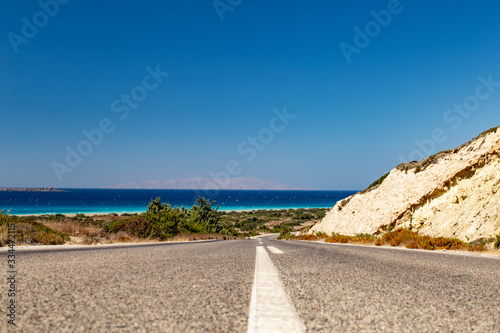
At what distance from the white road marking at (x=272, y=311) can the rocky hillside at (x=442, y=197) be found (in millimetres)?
11671

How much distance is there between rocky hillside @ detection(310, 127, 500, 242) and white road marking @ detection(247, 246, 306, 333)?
459 inches

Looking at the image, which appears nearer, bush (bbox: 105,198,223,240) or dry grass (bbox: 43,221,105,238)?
dry grass (bbox: 43,221,105,238)

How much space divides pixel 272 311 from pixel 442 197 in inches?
745

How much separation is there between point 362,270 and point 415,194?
18.2 metres

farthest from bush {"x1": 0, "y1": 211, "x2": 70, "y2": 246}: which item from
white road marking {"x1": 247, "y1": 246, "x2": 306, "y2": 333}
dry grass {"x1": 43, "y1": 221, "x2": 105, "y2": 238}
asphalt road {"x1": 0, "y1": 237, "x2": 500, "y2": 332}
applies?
white road marking {"x1": 247, "y1": 246, "x2": 306, "y2": 333}

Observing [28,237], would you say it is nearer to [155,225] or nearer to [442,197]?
[155,225]

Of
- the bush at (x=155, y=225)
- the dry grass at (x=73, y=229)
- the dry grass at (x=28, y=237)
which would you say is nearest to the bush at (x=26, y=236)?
the dry grass at (x=28, y=237)

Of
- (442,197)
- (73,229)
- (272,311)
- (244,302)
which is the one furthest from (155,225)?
(272,311)

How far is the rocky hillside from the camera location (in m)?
13.0

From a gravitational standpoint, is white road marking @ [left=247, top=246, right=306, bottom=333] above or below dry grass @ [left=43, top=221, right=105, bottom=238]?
above

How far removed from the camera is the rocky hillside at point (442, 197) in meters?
13.0

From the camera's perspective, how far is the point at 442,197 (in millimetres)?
17766

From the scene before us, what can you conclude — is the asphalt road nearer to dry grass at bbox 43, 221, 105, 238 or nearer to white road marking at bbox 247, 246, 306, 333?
white road marking at bbox 247, 246, 306, 333

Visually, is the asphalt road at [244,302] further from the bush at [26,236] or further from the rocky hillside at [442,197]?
the rocky hillside at [442,197]
